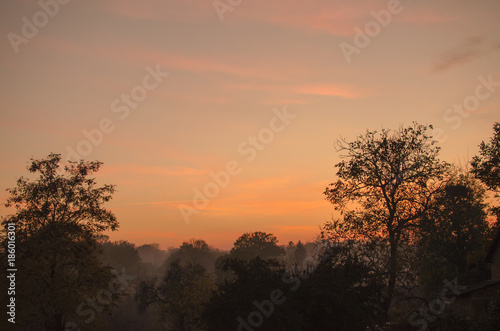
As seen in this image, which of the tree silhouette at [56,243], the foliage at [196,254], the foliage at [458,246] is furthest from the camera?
the foliage at [196,254]

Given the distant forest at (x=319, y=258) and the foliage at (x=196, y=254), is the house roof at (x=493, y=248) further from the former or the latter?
the foliage at (x=196, y=254)

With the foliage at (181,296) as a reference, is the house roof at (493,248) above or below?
above

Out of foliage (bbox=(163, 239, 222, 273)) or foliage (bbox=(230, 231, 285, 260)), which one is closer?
foliage (bbox=(230, 231, 285, 260))

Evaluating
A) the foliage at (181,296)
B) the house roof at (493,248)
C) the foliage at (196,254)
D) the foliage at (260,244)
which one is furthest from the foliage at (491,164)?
the foliage at (196,254)

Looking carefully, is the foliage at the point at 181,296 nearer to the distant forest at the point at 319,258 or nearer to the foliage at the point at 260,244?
the distant forest at the point at 319,258

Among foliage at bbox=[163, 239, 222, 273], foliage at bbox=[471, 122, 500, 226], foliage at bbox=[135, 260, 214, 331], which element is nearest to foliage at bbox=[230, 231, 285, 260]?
foliage at bbox=[163, 239, 222, 273]

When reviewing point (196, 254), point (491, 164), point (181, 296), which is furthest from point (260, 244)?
point (491, 164)

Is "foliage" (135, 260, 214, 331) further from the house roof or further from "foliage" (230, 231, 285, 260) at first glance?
"foliage" (230, 231, 285, 260)

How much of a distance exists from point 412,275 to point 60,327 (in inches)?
1090

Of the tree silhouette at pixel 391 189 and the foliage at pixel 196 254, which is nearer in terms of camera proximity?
the tree silhouette at pixel 391 189

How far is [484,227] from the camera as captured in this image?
47.0 m

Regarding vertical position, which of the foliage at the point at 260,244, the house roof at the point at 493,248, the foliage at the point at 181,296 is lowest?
the foliage at the point at 181,296

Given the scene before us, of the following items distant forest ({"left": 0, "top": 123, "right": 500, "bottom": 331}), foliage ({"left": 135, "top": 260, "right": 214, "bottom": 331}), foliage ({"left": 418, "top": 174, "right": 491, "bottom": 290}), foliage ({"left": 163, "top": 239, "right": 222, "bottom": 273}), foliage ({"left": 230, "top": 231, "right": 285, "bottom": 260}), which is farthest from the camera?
foliage ({"left": 163, "top": 239, "right": 222, "bottom": 273})

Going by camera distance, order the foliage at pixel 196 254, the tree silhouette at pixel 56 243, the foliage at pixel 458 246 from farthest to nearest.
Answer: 1. the foliage at pixel 196 254
2. the foliage at pixel 458 246
3. the tree silhouette at pixel 56 243
